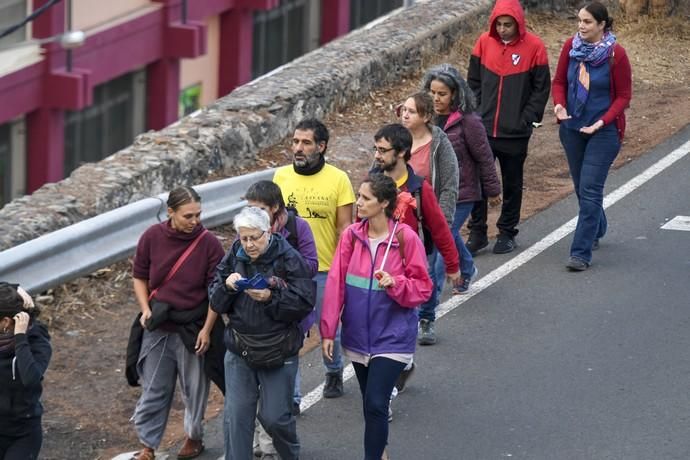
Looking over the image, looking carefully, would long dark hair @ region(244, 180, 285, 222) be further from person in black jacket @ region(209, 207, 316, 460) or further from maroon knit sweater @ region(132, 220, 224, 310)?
maroon knit sweater @ region(132, 220, 224, 310)

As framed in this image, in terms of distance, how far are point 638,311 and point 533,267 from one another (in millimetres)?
1124

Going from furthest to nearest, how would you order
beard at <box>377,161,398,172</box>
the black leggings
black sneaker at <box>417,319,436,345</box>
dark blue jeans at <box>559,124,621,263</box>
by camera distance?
dark blue jeans at <box>559,124,621,263</box>
black sneaker at <box>417,319,436,345</box>
beard at <box>377,161,398,172</box>
the black leggings

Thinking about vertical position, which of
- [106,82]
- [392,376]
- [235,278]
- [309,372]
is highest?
[235,278]

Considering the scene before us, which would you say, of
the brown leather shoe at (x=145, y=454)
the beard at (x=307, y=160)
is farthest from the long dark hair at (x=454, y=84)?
the brown leather shoe at (x=145, y=454)

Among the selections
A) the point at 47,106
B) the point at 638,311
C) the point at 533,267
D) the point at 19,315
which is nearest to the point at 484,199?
the point at 533,267

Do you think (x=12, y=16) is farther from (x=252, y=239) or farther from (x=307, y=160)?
(x=252, y=239)

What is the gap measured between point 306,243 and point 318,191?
0.65 metres

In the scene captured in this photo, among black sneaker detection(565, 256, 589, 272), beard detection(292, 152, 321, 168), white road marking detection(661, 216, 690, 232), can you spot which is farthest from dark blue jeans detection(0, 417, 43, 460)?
white road marking detection(661, 216, 690, 232)

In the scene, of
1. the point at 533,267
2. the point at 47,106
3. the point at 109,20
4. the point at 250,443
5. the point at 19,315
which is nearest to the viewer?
the point at 19,315

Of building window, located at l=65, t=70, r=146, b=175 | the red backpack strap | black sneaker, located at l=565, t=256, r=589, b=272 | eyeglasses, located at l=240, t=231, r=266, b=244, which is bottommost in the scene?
building window, located at l=65, t=70, r=146, b=175

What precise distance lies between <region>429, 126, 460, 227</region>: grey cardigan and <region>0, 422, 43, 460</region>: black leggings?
3.14 m

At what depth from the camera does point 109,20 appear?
22031 millimetres

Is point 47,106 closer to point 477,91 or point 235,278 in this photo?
point 477,91

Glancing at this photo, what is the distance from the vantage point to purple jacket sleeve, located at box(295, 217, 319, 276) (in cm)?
811
